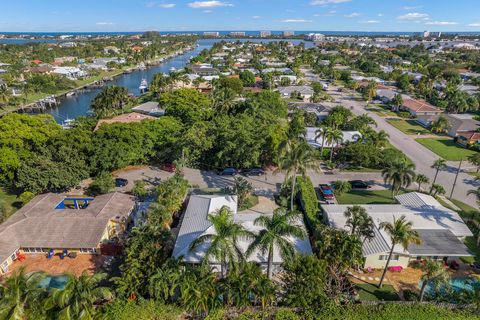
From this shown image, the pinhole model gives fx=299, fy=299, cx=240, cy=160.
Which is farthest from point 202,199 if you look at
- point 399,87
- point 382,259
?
point 399,87

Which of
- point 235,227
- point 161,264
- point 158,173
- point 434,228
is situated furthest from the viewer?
point 158,173

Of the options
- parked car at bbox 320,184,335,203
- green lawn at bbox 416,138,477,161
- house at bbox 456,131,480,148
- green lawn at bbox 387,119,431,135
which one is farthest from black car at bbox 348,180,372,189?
green lawn at bbox 387,119,431,135

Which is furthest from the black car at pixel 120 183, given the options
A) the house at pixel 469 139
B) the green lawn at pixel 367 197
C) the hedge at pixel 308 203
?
the house at pixel 469 139

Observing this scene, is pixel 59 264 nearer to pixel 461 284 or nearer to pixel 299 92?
pixel 461 284

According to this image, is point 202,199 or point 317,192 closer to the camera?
point 202,199

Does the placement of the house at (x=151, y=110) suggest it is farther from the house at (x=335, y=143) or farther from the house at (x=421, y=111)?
the house at (x=421, y=111)

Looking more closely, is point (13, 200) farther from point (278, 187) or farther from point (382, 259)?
point (382, 259)

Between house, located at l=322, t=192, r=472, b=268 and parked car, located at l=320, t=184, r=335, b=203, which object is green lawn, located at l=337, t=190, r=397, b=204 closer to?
parked car, located at l=320, t=184, r=335, b=203
